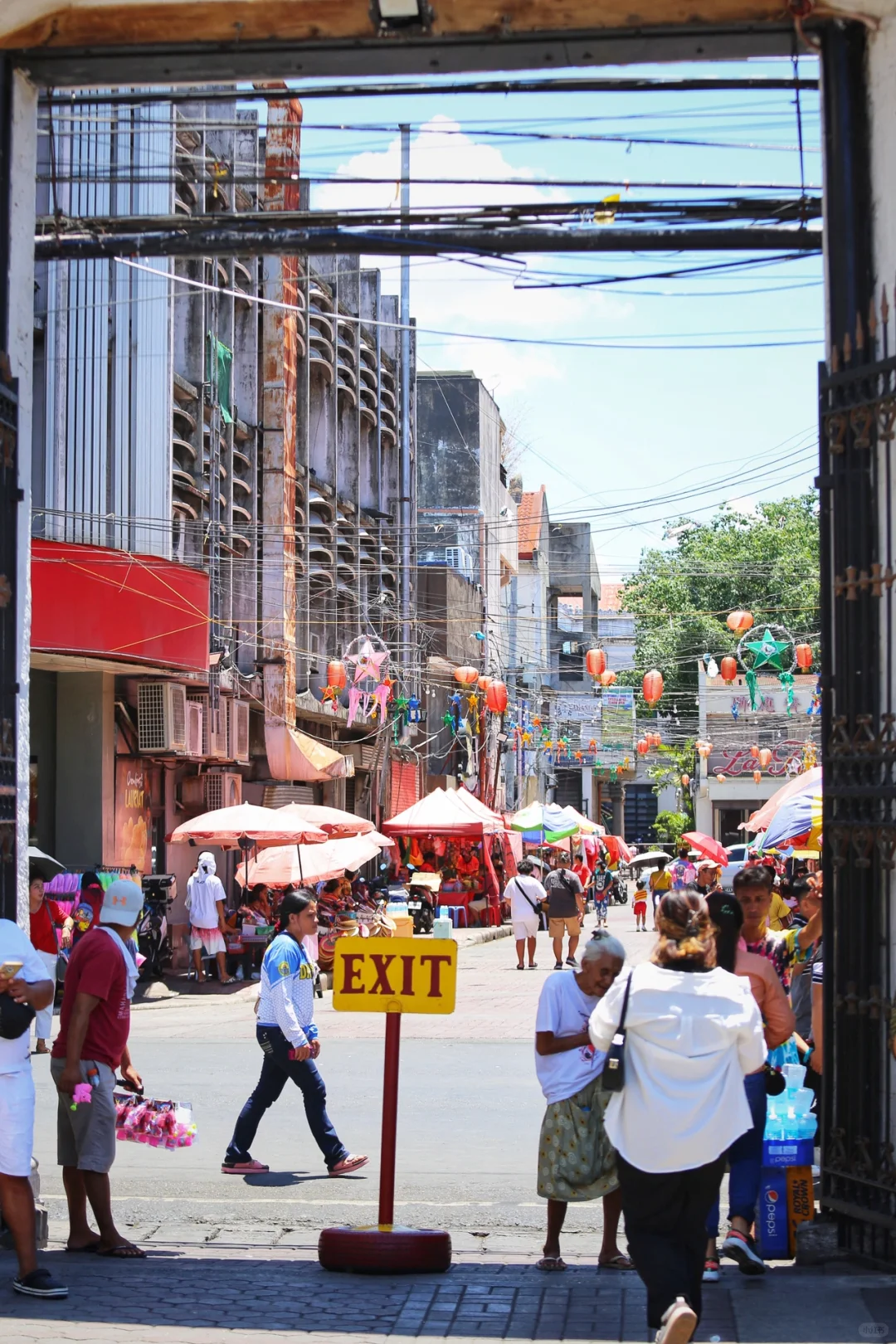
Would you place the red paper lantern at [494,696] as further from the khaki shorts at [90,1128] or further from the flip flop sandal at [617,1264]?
the flip flop sandal at [617,1264]

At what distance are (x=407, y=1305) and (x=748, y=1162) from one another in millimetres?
1734

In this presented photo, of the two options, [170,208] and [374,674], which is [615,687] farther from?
[170,208]

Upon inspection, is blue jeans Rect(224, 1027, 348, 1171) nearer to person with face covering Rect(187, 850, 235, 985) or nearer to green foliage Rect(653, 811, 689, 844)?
person with face covering Rect(187, 850, 235, 985)

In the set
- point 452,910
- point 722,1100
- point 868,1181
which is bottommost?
point 452,910

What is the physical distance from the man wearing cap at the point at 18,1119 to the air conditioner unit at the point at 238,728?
68.5 ft

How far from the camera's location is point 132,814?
24.5m

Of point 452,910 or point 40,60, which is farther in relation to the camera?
point 452,910

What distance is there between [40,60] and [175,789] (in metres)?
20.4

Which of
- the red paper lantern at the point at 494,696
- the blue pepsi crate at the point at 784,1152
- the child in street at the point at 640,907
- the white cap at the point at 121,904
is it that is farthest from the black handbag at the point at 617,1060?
the child in street at the point at 640,907

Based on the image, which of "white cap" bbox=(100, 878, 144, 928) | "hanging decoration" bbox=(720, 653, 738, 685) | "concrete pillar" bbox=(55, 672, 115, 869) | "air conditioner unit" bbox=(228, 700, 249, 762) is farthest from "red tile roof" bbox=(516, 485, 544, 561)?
"white cap" bbox=(100, 878, 144, 928)

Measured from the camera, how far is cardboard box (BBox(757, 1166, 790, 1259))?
7.51 metres

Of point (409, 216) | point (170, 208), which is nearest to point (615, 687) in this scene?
point (170, 208)

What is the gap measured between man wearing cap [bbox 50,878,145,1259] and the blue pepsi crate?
3.02m

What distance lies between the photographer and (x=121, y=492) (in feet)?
74.6
